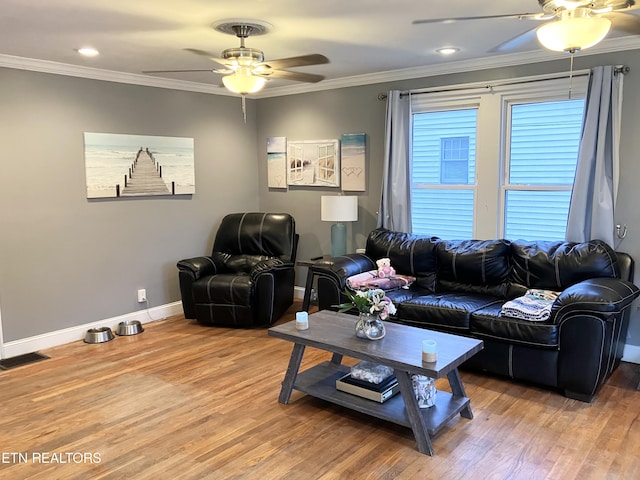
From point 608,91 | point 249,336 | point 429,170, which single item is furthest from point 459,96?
point 249,336

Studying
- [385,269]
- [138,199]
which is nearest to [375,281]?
[385,269]

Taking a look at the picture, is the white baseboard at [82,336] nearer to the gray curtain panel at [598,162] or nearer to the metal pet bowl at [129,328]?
the metal pet bowl at [129,328]

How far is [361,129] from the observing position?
522 cm

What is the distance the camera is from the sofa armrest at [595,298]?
10.3 ft

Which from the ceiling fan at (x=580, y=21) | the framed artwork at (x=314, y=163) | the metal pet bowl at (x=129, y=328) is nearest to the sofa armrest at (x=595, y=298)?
the ceiling fan at (x=580, y=21)

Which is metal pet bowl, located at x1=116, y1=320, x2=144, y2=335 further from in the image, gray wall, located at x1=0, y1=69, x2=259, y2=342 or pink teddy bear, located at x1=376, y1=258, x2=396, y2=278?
pink teddy bear, located at x1=376, y1=258, x2=396, y2=278

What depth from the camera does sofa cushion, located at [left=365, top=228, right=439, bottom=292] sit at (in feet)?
14.6

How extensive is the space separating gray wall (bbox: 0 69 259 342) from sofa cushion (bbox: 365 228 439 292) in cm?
196

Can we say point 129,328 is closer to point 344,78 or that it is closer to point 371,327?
point 371,327

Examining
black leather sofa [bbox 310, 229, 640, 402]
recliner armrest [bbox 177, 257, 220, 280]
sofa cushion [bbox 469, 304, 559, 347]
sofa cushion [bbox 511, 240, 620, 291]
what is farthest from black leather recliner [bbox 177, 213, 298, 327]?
sofa cushion [bbox 511, 240, 620, 291]

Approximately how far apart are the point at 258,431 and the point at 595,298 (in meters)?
2.14

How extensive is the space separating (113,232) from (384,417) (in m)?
3.19

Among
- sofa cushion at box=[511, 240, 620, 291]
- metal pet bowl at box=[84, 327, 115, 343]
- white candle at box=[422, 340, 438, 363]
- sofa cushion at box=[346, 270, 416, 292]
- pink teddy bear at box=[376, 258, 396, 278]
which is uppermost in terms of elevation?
sofa cushion at box=[511, 240, 620, 291]

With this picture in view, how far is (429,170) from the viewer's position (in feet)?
16.1
